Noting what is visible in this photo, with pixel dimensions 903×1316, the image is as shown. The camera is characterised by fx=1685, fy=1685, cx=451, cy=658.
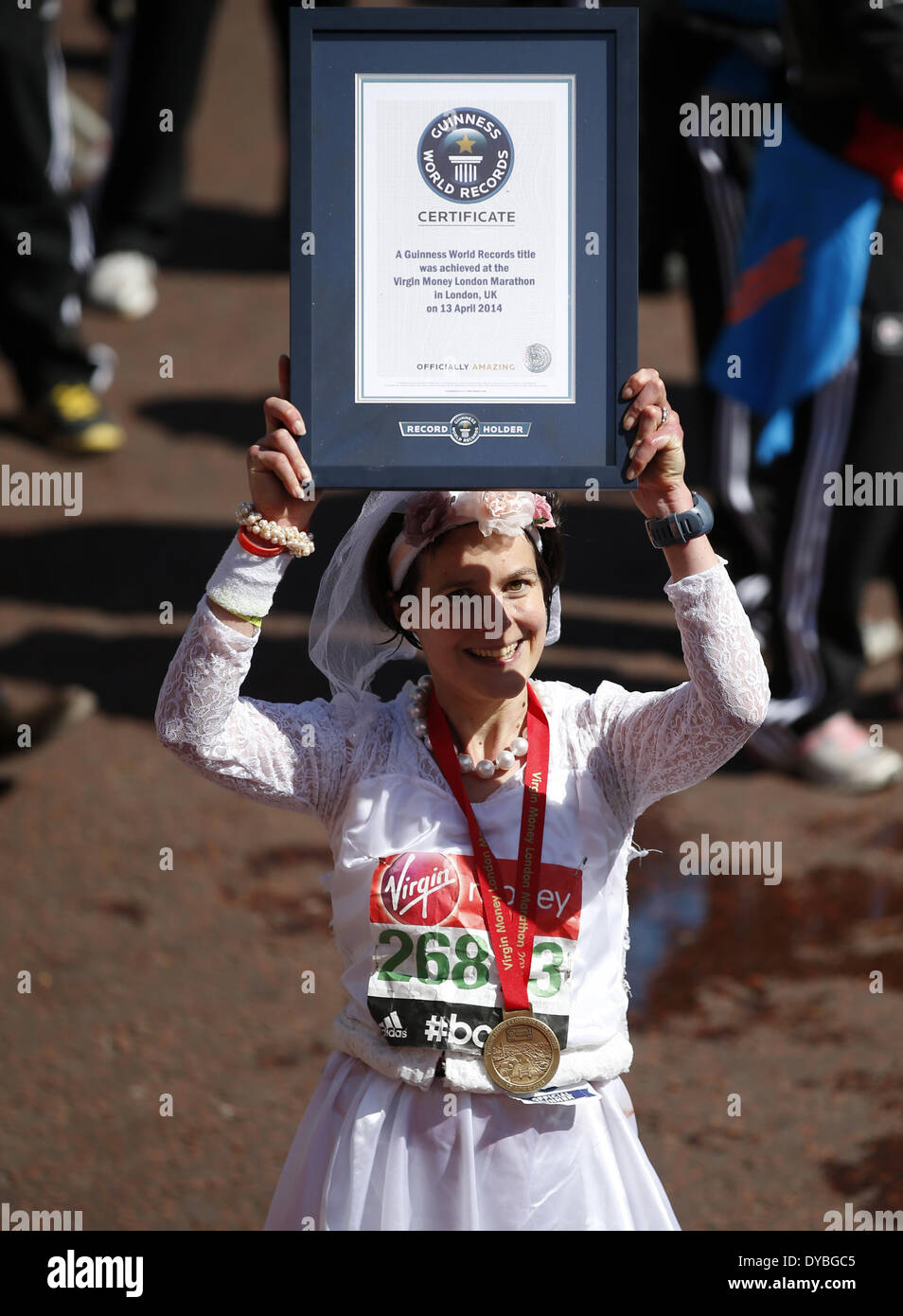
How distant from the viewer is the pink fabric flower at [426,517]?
8.28 feet

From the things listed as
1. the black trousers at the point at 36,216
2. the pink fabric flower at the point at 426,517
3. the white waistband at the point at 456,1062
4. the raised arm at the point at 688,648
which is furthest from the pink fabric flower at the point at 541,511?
the black trousers at the point at 36,216

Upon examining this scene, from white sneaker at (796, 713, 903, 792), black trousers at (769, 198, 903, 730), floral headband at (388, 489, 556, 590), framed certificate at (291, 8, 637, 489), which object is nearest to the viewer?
framed certificate at (291, 8, 637, 489)

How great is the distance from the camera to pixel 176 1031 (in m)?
4.34

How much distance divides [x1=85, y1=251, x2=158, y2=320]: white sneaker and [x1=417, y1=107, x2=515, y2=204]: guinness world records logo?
22.3ft

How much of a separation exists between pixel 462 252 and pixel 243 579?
0.54 m

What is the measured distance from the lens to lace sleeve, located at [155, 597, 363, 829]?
239 cm

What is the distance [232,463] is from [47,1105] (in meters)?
4.15

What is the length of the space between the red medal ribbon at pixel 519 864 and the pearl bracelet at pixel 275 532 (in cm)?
41

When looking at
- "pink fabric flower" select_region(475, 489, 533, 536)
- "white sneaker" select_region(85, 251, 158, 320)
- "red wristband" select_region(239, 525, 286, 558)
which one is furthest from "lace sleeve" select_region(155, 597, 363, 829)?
"white sneaker" select_region(85, 251, 158, 320)

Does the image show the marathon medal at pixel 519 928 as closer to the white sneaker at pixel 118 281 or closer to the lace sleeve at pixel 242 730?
the lace sleeve at pixel 242 730

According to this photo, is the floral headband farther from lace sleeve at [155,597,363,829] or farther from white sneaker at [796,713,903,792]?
white sneaker at [796,713,903,792]

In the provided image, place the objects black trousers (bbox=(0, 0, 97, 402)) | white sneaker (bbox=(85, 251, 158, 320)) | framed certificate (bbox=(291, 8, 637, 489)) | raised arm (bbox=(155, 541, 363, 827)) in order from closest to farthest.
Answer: framed certificate (bbox=(291, 8, 637, 489)) < raised arm (bbox=(155, 541, 363, 827)) < black trousers (bbox=(0, 0, 97, 402)) < white sneaker (bbox=(85, 251, 158, 320))

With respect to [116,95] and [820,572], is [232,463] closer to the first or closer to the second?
[116,95]

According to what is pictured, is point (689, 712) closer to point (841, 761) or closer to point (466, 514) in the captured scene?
point (466, 514)
